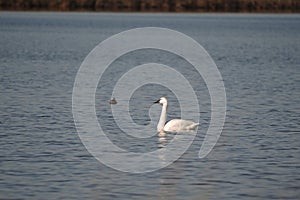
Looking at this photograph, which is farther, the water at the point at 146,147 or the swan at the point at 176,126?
the swan at the point at 176,126

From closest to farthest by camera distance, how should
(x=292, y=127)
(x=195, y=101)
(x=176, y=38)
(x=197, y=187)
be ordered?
(x=197, y=187) < (x=292, y=127) < (x=195, y=101) < (x=176, y=38)

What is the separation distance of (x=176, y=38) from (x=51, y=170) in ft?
222

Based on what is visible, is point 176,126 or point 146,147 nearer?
point 146,147

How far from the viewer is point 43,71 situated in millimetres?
39094

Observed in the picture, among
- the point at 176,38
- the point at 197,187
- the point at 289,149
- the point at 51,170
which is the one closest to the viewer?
the point at 197,187

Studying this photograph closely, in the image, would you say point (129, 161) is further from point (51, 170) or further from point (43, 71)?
point (43, 71)

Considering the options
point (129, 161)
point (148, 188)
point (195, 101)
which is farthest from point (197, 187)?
point (195, 101)

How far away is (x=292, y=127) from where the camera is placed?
21.8 m

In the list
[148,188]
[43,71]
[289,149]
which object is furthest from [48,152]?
[43,71]

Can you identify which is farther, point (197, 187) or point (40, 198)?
point (197, 187)

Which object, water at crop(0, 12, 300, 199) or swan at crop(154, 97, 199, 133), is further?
swan at crop(154, 97, 199, 133)

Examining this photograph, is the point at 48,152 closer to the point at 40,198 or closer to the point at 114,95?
the point at 40,198

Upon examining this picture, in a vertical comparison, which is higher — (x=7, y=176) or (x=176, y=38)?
(x=7, y=176)

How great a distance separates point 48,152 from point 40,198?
3960mm
